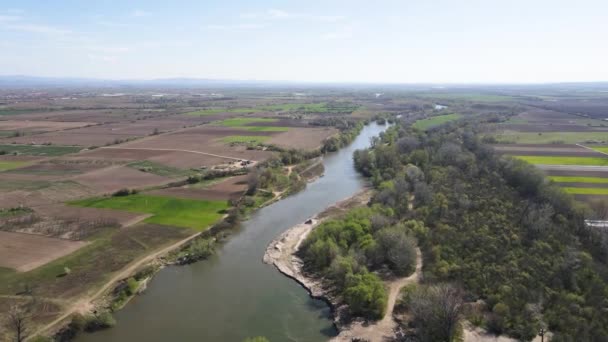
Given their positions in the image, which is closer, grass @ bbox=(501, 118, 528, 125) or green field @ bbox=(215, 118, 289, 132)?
grass @ bbox=(501, 118, 528, 125)

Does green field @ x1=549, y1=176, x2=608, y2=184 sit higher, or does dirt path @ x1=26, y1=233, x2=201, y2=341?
green field @ x1=549, y1=176, x2=608, y2=184

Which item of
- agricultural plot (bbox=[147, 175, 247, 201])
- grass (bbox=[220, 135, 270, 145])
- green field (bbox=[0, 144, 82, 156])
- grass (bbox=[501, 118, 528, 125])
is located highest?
grass (bbox=[501, 118, 528, 125])

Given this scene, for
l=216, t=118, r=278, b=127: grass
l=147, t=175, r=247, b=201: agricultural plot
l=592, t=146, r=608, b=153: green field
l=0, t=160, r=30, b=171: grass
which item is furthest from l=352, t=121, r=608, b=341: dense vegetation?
l=216, t=118, r=278, b=127: grass

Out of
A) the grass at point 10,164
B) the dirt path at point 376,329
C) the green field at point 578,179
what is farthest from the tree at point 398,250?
the grass at point 10,164

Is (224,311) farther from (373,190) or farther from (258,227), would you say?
(373,190)

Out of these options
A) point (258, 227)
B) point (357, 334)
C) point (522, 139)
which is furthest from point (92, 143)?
point (522, 139)

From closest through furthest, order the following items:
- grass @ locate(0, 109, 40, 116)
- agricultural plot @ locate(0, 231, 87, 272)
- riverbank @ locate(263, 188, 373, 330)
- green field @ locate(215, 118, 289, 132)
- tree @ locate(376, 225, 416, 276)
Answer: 1. riverbank @ locate(263, 188, 373, 330)
2. tree @ locate(376, 225, 416, 276)
3. agricultural plot @ locate(0, 231, 87, 272)
4. green field @ locate(215, 118, 289, 132)
5. grass @ locate(0, 109, 40, 116)

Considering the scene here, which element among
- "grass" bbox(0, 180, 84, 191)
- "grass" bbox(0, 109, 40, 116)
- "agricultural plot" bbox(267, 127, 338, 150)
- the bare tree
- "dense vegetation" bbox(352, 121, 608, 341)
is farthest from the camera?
"grass" bbox(0, 109, 40, 116)

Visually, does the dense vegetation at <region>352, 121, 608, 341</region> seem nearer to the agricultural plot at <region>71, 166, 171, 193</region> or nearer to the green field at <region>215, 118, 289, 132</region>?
the agricultural plot at <region>71, 166, 171, 193</region>
